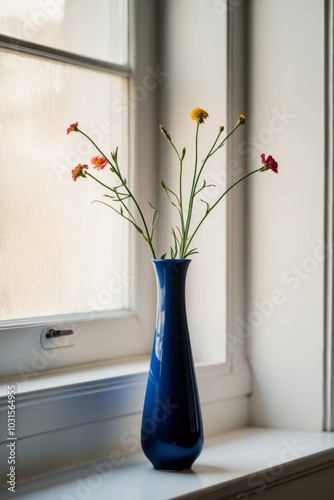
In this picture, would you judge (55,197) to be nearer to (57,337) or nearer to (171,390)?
(57,337)

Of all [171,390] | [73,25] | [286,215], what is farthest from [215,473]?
[73,25]

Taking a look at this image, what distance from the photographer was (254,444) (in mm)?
1456

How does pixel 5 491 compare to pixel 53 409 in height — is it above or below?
below

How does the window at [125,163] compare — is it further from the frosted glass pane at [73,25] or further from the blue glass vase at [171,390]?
the blue glass vase at [171,390]

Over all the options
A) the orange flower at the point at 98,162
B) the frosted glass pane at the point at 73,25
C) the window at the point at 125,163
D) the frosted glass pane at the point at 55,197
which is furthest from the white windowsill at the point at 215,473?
the frosted glass pane at the point at 73,25

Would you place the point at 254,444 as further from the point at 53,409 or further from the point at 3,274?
the point at 3,274

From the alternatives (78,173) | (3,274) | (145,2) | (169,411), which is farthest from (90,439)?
(145,2)

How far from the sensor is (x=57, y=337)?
140cm

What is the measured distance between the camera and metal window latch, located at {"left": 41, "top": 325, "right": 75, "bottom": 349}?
4.51 ft

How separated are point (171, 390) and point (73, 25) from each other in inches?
30.3

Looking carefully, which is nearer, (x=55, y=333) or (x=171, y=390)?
(x=171, y=390)

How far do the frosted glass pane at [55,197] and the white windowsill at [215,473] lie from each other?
1.10ft

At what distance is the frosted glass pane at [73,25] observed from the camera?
138 centimetres

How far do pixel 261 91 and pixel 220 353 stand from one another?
59 cm
